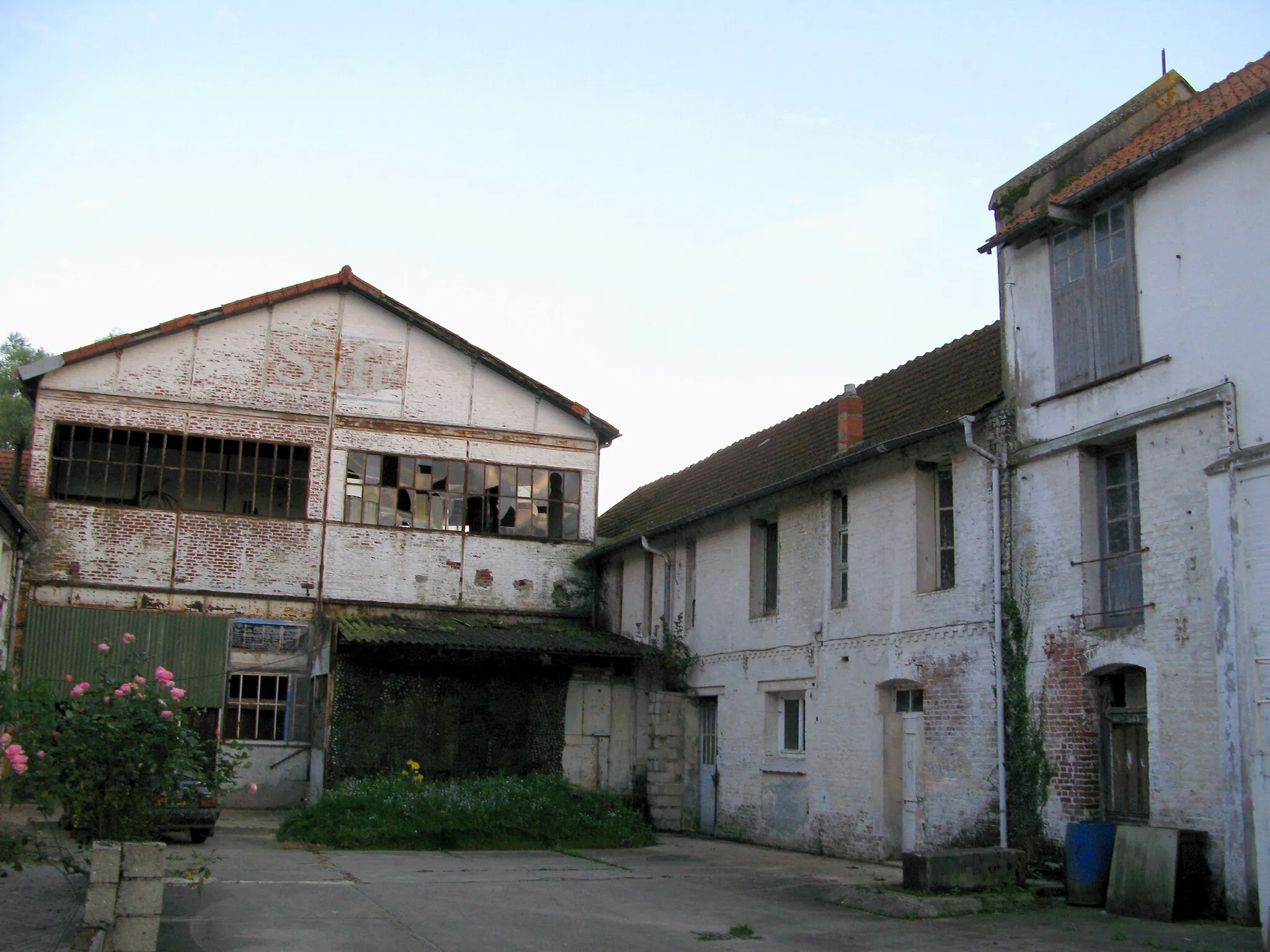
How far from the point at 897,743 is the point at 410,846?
7117 millimetres

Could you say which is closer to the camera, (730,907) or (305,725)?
(730,907)

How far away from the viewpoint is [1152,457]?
12.5m

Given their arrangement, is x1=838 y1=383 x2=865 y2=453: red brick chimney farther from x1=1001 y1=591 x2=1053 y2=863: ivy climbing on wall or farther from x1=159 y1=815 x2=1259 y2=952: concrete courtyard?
x1=159 y1=815 x2=1259 y2=952: concrete courtyard

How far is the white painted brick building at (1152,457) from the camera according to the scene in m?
11.1

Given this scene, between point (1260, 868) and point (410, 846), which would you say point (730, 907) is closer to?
point (1260, 868)

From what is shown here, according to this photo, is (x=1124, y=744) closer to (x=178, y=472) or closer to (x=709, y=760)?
(x=709, y=760)

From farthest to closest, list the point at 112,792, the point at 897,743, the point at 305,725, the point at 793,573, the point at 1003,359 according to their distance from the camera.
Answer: the point at 305,725 → the point at 793,573 → the point at 897,743 → the point at 1003,359 → the point at 112,792

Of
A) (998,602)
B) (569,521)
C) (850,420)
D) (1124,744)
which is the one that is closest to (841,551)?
(850,420)

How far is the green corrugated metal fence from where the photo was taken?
22.4 m

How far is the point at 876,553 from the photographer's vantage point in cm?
1691

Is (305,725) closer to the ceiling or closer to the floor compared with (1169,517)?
closer to the floor

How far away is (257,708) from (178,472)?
485 cm

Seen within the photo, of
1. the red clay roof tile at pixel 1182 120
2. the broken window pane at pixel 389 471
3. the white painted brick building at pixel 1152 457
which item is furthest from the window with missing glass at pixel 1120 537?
the broken window pane at pixel 389 471

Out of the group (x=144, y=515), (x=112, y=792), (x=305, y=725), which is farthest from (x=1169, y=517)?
(x=144, y=515)
